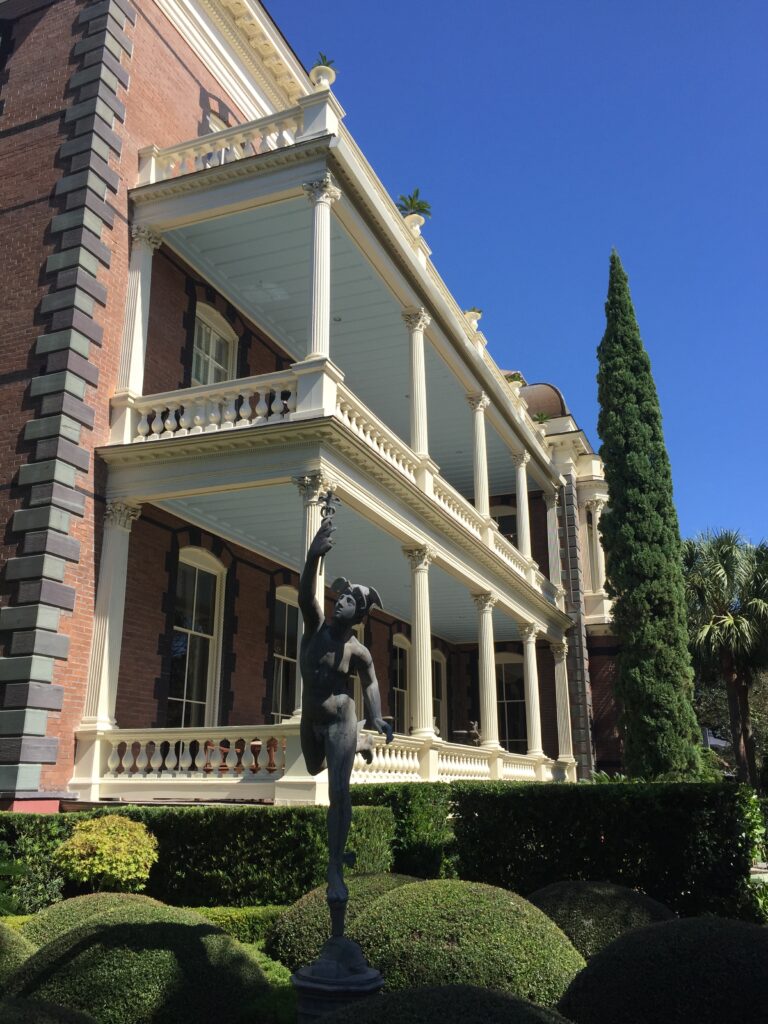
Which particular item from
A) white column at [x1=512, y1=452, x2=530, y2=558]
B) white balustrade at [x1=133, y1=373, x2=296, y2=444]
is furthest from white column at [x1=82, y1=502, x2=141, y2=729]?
white column at [x1=512, y1=452, x2=530, y2=558]

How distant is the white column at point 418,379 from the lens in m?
16.2

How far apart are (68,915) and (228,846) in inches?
150

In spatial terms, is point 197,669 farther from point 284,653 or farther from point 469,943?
point 469,943

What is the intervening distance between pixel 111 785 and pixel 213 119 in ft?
42.3

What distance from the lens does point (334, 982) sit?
475 centimetres

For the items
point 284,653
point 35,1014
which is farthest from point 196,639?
point 35,1014

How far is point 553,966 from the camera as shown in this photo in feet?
16.9

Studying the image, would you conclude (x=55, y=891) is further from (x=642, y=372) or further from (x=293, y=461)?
(x=642, y=372)

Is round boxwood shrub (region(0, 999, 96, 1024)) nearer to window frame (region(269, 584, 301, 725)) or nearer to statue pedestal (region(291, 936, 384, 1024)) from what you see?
statue pedestal (region(291, 936, 384, 1024))

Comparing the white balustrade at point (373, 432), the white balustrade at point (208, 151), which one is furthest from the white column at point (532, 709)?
the white balustrade at point (208, 151)

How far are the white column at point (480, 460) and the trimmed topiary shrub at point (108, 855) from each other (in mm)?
11310

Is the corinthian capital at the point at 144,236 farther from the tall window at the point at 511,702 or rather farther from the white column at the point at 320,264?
the tall window at the point at 511,702

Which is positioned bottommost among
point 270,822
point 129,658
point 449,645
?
point 270,822

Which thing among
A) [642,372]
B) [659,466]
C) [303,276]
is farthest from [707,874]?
[642,372]
